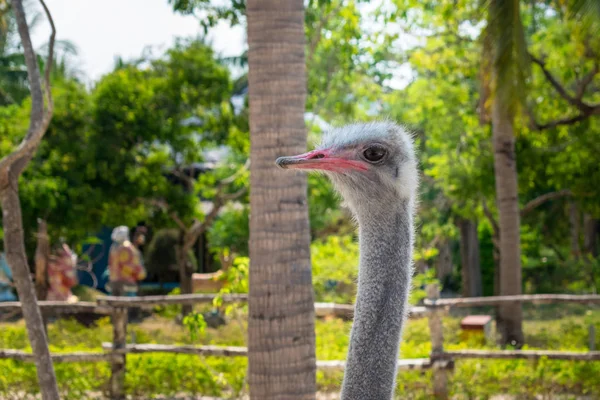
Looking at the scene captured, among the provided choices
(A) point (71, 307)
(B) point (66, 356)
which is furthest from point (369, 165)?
(A) point (71, 307)

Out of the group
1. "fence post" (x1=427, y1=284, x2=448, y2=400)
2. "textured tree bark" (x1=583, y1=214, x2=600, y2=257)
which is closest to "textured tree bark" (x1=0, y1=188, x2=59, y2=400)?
"fence post" (x1=427, y1=284, x2=448, y2=400)

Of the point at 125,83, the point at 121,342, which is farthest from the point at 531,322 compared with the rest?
the point at 121,342

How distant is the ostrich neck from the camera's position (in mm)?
1985

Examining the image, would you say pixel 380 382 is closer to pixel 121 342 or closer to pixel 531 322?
pixel 121 342

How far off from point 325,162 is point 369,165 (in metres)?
0.11

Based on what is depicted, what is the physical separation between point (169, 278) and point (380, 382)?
17.8m

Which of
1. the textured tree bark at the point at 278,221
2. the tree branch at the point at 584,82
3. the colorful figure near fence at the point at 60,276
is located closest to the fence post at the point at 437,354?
the textured tree bark at the point at 278,221

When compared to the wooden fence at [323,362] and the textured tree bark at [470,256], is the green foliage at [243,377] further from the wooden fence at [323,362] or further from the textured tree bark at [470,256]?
the textured tree bark at [470,256]

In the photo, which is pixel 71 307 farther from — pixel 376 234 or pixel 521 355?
pixel 376 234

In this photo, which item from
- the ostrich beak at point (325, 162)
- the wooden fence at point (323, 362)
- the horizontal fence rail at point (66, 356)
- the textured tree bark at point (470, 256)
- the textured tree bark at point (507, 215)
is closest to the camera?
the ostrich beak at point (325, 162)

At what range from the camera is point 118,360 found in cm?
738

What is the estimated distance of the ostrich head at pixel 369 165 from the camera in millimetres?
2051

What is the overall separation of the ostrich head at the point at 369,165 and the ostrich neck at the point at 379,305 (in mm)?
31

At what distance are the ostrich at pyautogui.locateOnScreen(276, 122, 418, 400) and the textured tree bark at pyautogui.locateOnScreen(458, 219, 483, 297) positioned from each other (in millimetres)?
16221
